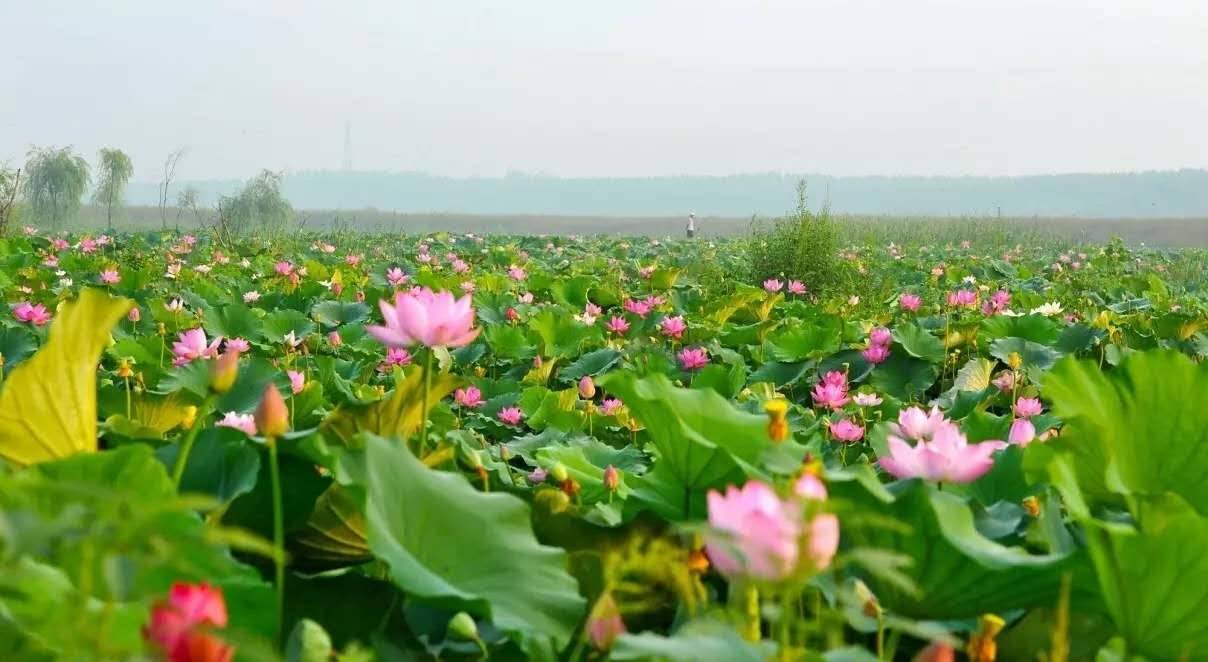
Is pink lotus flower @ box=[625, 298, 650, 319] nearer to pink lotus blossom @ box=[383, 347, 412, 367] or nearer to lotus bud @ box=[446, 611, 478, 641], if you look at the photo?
pink lotus blossom @ box=[383, 347, 412, 367]

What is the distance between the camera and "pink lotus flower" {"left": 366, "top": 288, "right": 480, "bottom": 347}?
106 cm

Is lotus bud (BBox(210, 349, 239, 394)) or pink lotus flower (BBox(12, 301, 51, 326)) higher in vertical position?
lotus bud (BBox(210, 349, 239, 394))

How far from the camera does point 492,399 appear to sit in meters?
2.81

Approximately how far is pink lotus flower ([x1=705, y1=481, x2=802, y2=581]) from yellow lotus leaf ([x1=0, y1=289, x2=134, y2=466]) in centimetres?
59

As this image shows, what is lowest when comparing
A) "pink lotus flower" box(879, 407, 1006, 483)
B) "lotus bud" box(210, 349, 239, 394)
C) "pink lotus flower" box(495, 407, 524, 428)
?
"pink lotus flower" box(495, 407, 524, 428)

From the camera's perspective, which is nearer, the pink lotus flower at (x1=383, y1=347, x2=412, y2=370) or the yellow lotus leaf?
the yellow lotus leaf

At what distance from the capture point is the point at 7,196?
34.3ft

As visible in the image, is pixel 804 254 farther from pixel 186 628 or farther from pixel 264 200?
pixel 264 200

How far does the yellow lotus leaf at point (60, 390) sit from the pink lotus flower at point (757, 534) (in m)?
0.59

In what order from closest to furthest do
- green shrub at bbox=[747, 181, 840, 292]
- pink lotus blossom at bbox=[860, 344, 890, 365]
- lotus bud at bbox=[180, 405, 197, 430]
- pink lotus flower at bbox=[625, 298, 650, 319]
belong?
lotus bud at bbox=[180, 405, 197, 430] < pink lotus blossom at bbox=[860, 344, 890, 365] < pink lotus flower at bbox=[625, 298, 650, 319] < green shrub at bbox=[747, 181, 840, 292]

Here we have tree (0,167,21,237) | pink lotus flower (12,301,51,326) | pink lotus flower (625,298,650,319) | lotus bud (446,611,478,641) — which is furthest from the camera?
tree (0,167,21,237)

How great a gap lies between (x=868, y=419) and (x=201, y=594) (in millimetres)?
2270

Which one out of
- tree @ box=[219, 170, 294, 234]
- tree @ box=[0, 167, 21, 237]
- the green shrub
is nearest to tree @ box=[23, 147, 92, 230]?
tree @ box=[219, 170, 294, 234]

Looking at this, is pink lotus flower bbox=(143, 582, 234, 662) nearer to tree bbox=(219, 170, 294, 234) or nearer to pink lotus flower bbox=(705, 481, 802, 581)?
pink lotus flower bbox=(705, 481, 802, 581)
